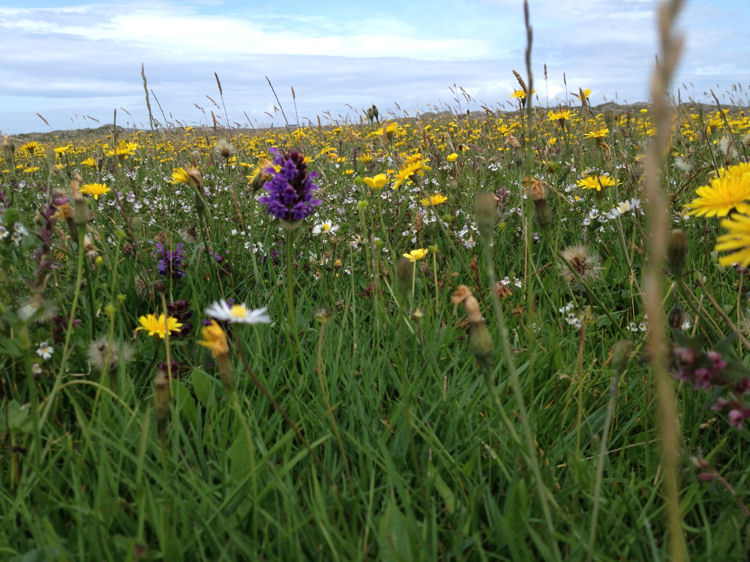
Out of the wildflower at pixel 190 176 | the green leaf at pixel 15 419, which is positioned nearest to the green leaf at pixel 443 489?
the green leaf at pixel 15 419

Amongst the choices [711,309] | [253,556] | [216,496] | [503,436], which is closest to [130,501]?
[216,496]

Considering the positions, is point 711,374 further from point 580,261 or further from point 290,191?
point 290,191

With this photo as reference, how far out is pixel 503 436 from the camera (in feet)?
4.41

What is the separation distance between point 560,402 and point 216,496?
950mm

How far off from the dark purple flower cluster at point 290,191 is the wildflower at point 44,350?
0.77 meters

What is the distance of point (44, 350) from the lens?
1.62m

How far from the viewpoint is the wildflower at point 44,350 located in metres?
1.59

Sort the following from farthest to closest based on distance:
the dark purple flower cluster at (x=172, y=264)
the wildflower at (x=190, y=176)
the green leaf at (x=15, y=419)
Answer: the dark purple flower cluster at (x=172, y=264)
the wildflower at (x=190, y=176)
the green leaf at (x=15, y=419)

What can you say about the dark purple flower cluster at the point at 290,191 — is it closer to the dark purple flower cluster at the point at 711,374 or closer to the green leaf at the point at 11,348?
the green leaf at the point at 11,348

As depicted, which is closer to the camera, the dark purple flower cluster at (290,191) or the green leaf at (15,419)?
the green leaf at (15,419)

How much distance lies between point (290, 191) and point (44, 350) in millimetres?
876

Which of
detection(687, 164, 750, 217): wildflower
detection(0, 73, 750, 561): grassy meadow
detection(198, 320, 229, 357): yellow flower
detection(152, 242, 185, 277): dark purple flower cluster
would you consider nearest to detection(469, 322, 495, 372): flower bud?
detection(0, 73, 750, 561): grassy meadow

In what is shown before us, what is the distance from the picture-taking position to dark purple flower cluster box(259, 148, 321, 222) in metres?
1.65

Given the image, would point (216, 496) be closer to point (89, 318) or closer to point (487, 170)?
point (89, 318)
